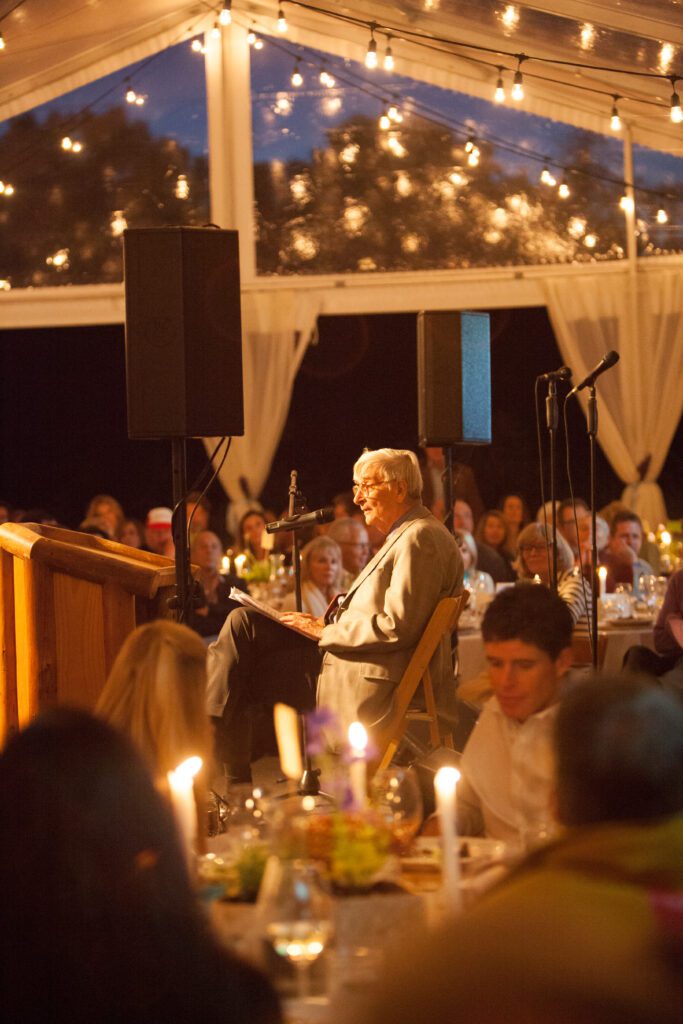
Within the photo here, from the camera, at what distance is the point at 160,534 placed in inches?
352

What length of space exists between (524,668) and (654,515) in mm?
8527

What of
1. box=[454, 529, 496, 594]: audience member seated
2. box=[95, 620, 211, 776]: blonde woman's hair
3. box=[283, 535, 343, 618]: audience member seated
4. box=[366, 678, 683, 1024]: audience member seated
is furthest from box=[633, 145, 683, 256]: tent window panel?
box=[366, 678, 683, 1024]: audience member seated

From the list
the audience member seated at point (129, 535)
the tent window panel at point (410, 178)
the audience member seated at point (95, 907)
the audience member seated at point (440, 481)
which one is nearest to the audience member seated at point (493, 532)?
the audience member seated at point (440, 481)

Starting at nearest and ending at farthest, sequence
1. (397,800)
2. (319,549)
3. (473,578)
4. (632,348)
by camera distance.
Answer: (397,800), (319,549), (473,578), (632,348)

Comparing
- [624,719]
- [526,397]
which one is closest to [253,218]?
[526,397]

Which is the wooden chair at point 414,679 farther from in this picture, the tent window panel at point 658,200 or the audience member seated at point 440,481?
the tent window panel at point 658,200

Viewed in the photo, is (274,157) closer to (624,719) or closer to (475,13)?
(475,13)

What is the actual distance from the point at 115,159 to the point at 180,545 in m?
7.71

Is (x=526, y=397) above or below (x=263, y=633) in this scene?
above

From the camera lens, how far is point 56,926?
1107mm

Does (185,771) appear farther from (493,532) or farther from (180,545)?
(493,532)

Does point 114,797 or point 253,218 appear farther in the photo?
point 253,218

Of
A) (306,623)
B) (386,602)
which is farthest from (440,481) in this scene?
(386,602)

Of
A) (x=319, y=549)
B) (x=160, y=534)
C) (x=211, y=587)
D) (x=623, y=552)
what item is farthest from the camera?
(x=160, y=534)
